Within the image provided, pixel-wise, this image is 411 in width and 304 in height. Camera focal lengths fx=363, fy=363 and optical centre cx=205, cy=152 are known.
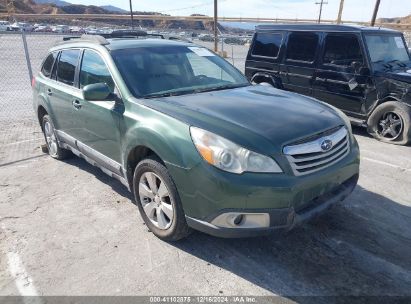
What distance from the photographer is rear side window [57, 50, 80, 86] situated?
456cm

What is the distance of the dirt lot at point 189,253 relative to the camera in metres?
2.89

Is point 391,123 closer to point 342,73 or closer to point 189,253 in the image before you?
point 342,73

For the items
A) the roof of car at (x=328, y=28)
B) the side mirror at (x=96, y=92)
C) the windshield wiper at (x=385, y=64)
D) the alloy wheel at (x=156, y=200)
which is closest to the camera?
the alloy wheel at (x=156, y=200)

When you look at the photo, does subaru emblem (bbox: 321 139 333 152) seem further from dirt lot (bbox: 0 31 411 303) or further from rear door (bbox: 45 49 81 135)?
rear door (bbox: 45 49 81 135)

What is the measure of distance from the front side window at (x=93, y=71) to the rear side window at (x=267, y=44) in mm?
4966

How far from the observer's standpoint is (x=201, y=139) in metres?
2.86

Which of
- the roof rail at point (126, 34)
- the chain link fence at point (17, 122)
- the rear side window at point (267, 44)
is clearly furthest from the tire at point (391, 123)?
the chain link fence at point (17, 122)

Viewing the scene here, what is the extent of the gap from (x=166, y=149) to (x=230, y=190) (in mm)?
684

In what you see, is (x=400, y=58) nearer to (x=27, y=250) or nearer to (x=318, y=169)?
(x=318, y=169)

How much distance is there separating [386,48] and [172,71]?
4.99 metres

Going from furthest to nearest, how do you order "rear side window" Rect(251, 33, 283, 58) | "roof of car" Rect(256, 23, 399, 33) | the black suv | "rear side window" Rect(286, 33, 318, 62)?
"rear side window" Rect(251, 33, 283, 58), "rear side window" Rect(286, 33, 318, 62), "roof of car" Rect(256, 23, 399, 33), the black suv

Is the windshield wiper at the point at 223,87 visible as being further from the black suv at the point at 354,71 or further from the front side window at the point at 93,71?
the black suv at the point at 354,71

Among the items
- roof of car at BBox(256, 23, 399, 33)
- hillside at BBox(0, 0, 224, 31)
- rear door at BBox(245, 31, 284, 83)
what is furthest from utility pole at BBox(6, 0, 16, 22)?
roof of car at BBox(256, 23, 399, 33)

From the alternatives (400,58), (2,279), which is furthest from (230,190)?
(400,58)
